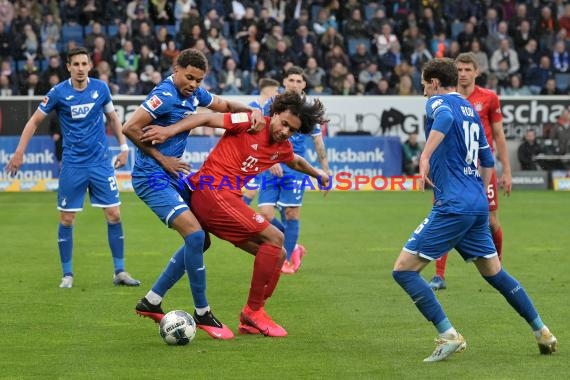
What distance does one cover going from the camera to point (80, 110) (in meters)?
11.8

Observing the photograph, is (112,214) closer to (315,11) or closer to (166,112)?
(166,112)

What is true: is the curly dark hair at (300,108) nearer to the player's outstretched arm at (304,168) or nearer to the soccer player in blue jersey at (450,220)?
the player's outstretched arm at (304,168)

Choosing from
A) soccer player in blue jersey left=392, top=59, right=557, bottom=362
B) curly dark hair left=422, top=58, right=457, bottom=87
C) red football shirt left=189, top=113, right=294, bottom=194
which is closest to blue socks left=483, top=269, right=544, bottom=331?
soccer player in blue jersey left=392, top=59, right=557, bottom=362

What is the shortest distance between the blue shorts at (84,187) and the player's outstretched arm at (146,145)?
302 cm

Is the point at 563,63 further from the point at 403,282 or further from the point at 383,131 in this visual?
the point at 403,282

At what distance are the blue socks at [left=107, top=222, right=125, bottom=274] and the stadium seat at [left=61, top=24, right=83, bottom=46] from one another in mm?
17464

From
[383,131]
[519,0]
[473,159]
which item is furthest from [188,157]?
[473,159]

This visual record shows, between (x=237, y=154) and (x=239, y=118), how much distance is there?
293 mm

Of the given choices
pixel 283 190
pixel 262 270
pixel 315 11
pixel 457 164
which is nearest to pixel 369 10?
pixel 315 11

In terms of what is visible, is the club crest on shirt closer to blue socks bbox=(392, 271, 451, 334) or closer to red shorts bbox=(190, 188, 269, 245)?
blue socks bbox=(392, 271, 451, 334)

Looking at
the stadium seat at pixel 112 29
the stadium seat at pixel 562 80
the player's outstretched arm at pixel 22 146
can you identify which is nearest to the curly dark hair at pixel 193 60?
the player's outstretched arm at pixel 22 146

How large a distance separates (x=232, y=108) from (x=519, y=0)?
78.4 ft

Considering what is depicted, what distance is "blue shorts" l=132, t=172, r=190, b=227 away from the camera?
348 inches

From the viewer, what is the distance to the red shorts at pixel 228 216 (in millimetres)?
8750
